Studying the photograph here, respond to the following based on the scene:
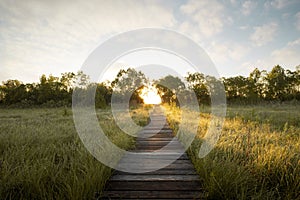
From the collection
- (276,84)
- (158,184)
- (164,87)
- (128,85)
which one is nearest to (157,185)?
(158,184)

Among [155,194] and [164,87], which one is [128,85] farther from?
[155,194]

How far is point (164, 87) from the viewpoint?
179 ft

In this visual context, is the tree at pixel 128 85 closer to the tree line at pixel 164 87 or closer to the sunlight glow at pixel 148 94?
the tree line at pixel 164 87

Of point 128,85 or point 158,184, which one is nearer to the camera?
point 158,184

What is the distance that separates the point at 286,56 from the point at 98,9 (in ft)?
40.0

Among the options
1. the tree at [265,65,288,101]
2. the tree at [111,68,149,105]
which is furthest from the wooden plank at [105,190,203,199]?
the tree at [265,65,288,101]

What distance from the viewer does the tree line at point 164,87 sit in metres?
47.6

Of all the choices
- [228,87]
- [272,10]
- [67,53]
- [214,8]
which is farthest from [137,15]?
[228,87]

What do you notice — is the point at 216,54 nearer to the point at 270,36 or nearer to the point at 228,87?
the point at 270,36

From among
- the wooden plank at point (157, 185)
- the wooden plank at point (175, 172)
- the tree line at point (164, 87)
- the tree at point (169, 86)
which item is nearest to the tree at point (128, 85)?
the tree line at point (164, 87)

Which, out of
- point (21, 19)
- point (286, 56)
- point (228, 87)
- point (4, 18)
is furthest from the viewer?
point (228, 87)

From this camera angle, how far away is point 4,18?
723cm

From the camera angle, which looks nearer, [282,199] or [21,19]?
[282,199]

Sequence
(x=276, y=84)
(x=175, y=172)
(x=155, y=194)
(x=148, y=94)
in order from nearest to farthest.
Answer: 1. (x=155, y=194)
2. (x=175, y=172)
3. (x=148, y=94)
4. (x=276, y=84)
